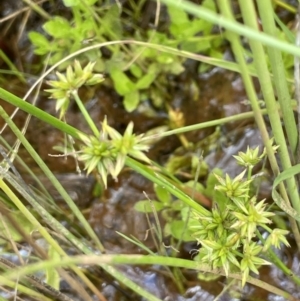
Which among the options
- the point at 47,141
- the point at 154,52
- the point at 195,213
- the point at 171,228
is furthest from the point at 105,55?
the point at 195,213

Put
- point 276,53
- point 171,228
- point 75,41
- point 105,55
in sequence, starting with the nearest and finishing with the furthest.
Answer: point 276,53 < point 171,228 < point 75,41 < point 105,55

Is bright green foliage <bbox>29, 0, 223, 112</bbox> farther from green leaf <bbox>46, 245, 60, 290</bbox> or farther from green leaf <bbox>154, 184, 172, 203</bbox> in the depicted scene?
green leaf <bbox>46, 245, 60, 290</bbox>

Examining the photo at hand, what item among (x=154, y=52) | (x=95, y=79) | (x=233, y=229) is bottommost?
(x=233, y=229)

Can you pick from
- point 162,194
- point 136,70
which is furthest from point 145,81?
point 162,194

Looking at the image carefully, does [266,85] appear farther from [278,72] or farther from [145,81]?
[145,81]

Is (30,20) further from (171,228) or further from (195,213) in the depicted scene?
(195,213)

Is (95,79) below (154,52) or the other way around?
the other way around
